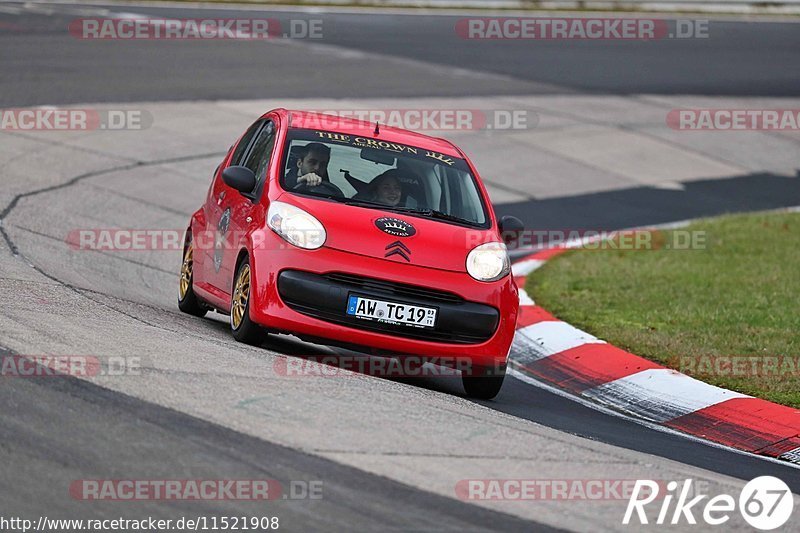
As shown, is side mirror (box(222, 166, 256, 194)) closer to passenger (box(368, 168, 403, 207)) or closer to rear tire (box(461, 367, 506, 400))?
passenger (box(368, 168, 403, 207))

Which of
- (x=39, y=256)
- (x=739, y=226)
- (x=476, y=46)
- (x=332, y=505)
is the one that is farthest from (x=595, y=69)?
(x=332, y=505)

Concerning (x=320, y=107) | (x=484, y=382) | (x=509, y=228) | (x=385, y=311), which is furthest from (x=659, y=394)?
(x=320, y=107)

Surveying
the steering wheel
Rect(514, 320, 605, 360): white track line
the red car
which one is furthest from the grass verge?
the steering wheel

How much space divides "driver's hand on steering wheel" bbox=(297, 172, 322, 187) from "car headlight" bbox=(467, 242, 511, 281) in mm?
1166

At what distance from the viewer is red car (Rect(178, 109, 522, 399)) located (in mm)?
7930

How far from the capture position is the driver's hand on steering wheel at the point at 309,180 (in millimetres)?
8672

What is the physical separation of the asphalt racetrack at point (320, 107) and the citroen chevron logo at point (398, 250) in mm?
812

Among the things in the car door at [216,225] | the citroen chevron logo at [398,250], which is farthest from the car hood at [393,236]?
the car door at [216,225]

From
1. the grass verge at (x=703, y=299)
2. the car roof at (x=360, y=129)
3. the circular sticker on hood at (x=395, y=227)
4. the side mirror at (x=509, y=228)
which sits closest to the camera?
the circular sticker on hood at (x=395, y=227)

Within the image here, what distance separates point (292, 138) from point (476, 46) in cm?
1897

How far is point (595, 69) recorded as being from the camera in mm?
26328

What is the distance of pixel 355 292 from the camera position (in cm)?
789

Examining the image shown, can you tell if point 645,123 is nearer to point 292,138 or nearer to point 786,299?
point 786,299

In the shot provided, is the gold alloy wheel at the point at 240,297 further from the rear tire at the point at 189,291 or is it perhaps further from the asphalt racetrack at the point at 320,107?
the rear tire at the point at 189,291
